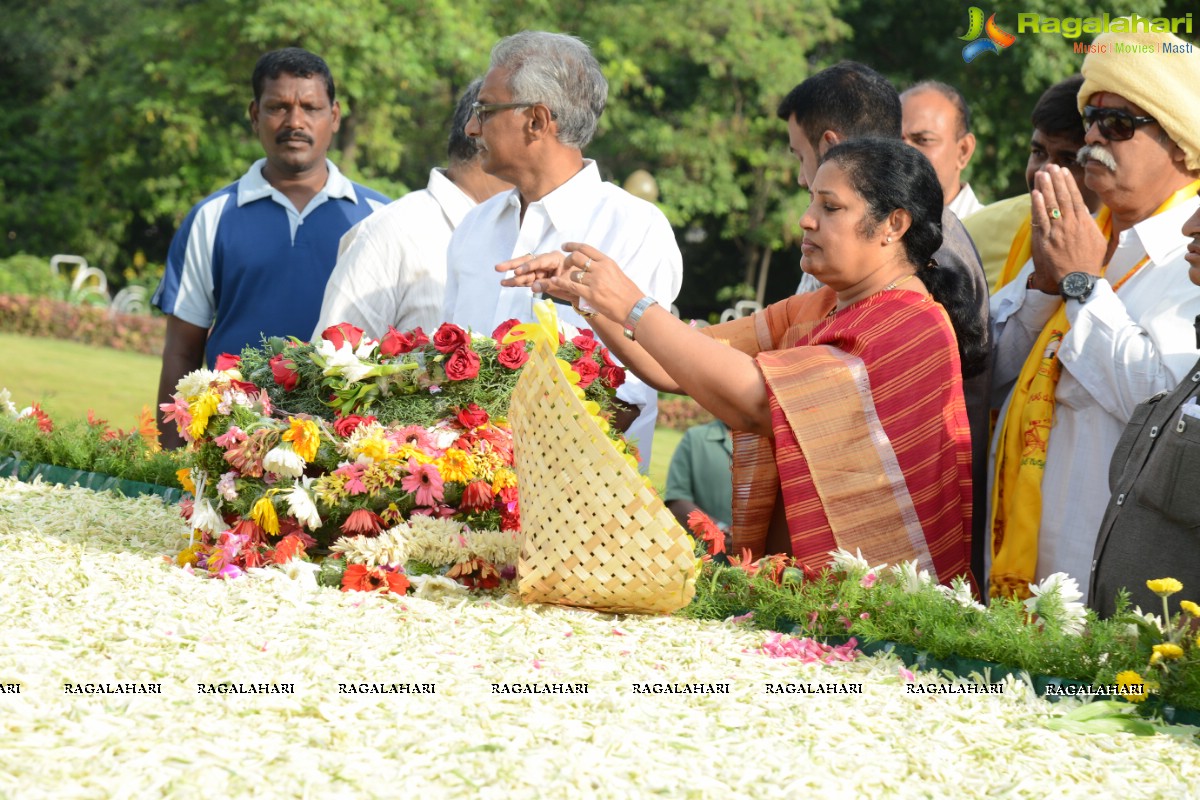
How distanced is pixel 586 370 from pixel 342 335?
2.04 ft

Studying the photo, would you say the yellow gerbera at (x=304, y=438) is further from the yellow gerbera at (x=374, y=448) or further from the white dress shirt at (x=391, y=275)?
the white dress shirt at (x=391, y=275)

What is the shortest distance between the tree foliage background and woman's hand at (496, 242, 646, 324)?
1525cm

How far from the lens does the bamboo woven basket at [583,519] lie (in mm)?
2627

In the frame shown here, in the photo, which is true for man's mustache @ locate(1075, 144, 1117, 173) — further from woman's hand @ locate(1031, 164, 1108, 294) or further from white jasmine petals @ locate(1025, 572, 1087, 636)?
white jasmine petals @ locate(1025, 572, 1087, 636)

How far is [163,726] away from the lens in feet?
7.00

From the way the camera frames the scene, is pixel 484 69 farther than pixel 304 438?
Yes

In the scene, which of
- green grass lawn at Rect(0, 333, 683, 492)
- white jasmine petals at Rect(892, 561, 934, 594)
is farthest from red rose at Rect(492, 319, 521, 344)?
green grass lawn at Rect(0, 333, 683, 492)

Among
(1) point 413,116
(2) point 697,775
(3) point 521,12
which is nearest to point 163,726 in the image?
(2) point 697,775

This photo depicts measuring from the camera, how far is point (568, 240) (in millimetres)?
3816

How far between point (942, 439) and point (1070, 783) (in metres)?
0.98

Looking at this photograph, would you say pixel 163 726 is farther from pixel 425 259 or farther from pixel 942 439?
pixel 425 259

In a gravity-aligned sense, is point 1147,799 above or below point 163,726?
above

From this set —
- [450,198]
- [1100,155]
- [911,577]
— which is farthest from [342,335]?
[1100,155]

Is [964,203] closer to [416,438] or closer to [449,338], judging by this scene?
[449,338]
